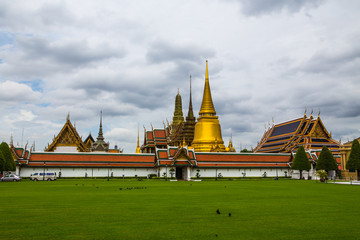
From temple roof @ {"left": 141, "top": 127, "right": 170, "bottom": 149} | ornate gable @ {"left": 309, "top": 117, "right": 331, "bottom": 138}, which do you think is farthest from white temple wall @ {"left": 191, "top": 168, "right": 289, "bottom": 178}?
temple roof @ {"left": 141, "top": 127, "right": 170, "bottom": 149}

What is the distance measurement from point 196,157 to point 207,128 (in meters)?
20.2

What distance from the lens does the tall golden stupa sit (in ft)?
267

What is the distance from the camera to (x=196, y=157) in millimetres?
63781

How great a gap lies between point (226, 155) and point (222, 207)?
168ft

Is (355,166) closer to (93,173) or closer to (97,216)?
(93,173)

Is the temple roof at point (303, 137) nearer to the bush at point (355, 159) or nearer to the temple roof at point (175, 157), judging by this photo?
the bush at point (355, 159)

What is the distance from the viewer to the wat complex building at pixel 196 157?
59688 mm

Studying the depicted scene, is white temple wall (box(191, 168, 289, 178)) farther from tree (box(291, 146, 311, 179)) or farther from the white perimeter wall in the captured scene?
tree (box(291, 146, 311, 179))

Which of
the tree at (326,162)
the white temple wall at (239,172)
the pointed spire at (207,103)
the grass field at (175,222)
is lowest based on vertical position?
the grass field at (175,222)

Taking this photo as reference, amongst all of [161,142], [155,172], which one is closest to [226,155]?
[155,172]

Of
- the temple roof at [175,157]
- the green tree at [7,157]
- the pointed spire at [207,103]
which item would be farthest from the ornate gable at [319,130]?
the green tree at [7,157]

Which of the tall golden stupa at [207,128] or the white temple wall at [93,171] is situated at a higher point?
the tall golden stupa at [207,128]

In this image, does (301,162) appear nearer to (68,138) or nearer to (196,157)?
(196,157)

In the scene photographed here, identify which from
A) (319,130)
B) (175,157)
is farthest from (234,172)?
(319,130)
